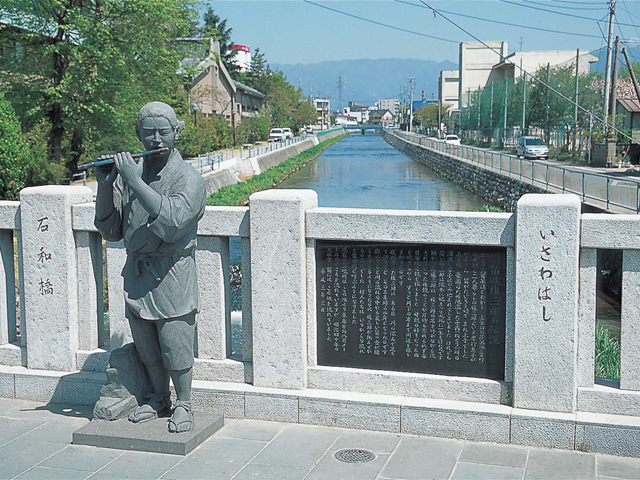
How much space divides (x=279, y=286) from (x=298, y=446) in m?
1.25

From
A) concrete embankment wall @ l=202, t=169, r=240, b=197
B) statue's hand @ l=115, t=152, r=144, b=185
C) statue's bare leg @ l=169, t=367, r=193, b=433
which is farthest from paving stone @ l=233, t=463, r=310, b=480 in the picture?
concrete embankment wall @ l=202, t=169, r=240, b=197

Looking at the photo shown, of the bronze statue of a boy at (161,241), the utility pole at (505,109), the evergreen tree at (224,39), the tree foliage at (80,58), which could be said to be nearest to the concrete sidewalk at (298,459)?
the bronze statue of a boy at (161,241)

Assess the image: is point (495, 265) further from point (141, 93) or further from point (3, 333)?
point (141, 93)

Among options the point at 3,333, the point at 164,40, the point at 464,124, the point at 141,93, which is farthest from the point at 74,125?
the point at 464,124

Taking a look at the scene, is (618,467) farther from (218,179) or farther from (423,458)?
(218,179)

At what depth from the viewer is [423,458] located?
5.00 m

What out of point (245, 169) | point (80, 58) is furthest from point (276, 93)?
point (80, 58)

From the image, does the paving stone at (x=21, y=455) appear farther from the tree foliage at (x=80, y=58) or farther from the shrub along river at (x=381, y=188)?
the tree foliage at (x=80, y=58)

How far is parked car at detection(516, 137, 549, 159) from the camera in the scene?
143 ft

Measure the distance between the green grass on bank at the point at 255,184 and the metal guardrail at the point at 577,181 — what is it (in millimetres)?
Answer: 11033

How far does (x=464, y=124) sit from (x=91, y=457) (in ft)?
255

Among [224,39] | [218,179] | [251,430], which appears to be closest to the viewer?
[251,430]

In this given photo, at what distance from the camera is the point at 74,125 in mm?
25250

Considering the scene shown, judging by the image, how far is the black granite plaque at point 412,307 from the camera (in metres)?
5.34
